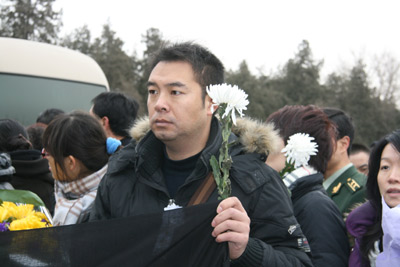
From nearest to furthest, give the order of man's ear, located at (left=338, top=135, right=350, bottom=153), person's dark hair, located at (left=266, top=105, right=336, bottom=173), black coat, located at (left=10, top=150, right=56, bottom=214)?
person's dark hair, located at (left=266, top=105, right=336, bottom=173), black coat, located at (left=10, top=150, right=56, bottom=214), man's ear, located at (left=338, top=135, right=350, bottom=153)

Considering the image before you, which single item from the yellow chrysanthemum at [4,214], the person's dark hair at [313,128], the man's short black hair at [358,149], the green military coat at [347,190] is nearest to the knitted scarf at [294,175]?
the person's dark hair at [313,128]

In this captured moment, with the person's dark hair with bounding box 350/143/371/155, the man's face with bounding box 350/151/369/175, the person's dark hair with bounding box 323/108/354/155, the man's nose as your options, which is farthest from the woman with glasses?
the person's dark hair with bounding box 350/143/371/155

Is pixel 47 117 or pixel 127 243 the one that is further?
pixel 47 117

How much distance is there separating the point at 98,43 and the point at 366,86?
22859 millimetres

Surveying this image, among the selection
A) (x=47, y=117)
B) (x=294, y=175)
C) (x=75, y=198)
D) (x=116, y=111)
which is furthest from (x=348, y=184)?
(x=47, y=117)

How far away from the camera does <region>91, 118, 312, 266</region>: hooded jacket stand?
203 centimetres

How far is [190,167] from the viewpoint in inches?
92.0

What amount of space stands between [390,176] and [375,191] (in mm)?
270

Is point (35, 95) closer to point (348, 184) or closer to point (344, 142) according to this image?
point (344, 142)

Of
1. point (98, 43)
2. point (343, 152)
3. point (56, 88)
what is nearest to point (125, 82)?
point (98, 43)

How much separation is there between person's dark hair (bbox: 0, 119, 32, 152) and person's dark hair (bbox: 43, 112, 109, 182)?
0.90 meters

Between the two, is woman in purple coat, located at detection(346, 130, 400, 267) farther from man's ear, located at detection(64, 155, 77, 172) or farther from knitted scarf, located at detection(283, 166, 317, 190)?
man's ear, located at detection(64, 155, 77, 172)

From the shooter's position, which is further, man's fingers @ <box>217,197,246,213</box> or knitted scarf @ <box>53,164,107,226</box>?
knitted scarf @ <box>53,164,107,226</box>

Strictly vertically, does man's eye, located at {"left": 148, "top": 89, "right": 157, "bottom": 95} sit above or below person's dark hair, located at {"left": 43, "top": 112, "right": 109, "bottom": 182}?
above
